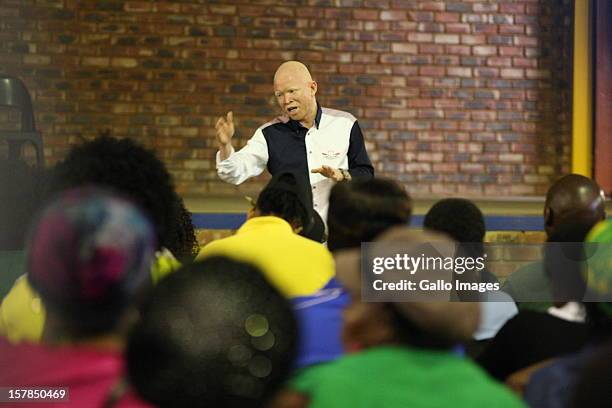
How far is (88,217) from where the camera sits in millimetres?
824

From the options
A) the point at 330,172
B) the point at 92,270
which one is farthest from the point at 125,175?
the point at 330,172

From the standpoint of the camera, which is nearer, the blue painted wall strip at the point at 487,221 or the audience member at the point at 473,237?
the audience member at the point at 473,237

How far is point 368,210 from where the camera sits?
4.62ft

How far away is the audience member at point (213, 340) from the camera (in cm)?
78

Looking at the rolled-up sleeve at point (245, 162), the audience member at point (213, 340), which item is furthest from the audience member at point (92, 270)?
the rolled-up sleeve at point (245, 162)

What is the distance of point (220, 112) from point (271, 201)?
10.0 ft

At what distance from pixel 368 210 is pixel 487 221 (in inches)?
141

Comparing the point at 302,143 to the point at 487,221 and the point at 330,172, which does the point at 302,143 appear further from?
the point at 487,221

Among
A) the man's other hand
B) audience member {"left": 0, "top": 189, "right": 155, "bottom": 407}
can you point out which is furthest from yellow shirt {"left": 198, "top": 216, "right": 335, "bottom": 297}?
the man's other hand

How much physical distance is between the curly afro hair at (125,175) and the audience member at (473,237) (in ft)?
3.38

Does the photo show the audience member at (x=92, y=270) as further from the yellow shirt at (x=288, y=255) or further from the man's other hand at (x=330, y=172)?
the man's other hand at (x=330, y=172)

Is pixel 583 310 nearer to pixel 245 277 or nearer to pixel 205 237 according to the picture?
pixel 245 277

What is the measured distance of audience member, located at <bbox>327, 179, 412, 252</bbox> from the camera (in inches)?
54.7

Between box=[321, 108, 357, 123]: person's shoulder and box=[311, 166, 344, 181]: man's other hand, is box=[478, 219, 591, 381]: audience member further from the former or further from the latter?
box=[321, 108, 357, 123]: person's shoulder
